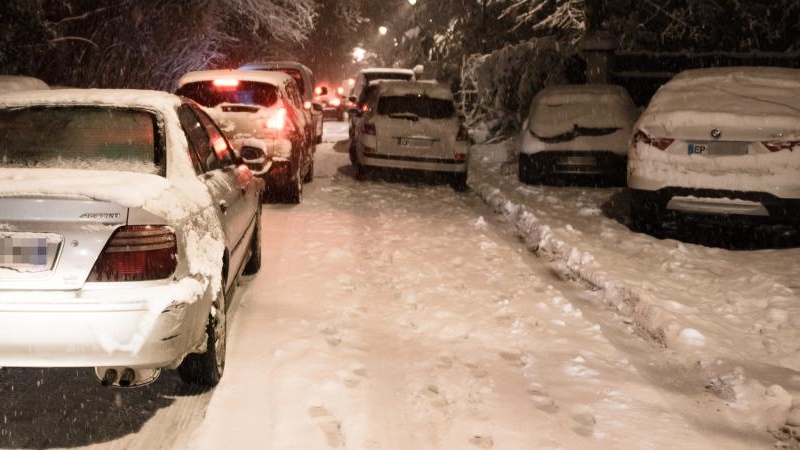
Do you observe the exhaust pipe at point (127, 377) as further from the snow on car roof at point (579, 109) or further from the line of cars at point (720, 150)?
the snow on car roof at point (579, 109)

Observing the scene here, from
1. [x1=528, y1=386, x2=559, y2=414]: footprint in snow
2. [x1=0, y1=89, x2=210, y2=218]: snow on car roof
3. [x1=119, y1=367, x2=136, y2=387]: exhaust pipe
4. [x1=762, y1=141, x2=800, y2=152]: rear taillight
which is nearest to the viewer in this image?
[x1=0, y1=89, x2=210, y2=218]: snow on car roof

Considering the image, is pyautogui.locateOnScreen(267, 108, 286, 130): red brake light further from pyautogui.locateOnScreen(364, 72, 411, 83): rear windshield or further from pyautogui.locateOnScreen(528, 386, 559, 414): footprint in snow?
pyautogui.locateOnScreen(364, 72, 411, 83): rear windshield

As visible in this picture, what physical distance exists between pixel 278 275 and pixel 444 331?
2.10 metres

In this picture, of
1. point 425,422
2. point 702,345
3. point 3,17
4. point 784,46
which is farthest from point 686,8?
point 425,422

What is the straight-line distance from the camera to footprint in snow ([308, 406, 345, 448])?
12.5 ft

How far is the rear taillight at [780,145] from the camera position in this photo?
745cm

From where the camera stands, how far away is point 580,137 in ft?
39.0

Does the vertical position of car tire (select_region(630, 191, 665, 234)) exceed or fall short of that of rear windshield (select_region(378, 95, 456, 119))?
it falls short

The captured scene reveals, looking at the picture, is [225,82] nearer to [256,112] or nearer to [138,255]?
[256,112]

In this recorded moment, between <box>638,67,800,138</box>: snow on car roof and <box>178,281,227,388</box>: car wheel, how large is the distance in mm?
5516

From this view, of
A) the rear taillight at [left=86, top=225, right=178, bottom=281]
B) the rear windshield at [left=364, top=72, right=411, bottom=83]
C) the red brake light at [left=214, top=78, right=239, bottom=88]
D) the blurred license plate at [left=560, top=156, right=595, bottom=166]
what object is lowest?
the blurred license plate at [left=560, top=156, right=595, bottom=166]

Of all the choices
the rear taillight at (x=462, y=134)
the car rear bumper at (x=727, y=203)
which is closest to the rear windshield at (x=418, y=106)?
the rear taillight at (x=462, y=134)

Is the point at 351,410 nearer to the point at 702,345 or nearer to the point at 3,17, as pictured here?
the point at 702,345

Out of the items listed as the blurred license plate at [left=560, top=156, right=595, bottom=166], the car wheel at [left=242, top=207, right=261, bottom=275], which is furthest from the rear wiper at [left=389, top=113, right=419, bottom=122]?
the car wheel at [left=242, top=207, right=261, bottom=275]
